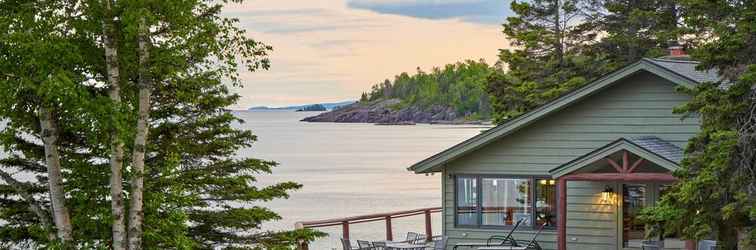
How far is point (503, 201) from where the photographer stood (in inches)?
862

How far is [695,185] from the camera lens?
13.8m

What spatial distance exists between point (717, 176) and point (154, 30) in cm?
822

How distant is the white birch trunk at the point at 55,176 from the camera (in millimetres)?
15427

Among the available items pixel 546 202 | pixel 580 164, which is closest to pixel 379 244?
pixel 546 202

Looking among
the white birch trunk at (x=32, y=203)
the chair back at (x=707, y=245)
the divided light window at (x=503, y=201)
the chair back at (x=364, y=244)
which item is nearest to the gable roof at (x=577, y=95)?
the divided light window at (x=503, y=201)

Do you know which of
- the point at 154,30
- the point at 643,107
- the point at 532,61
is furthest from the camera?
the point at 532,61

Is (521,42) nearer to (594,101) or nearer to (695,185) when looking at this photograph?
(594,101)

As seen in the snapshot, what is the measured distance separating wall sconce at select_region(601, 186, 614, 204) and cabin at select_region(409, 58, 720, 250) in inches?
0.8

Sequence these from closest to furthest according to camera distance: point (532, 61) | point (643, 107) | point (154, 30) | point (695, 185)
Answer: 1. point (695, 185)
2. point (154, 30)
3. point (643, 107)
4. point (532, 61)

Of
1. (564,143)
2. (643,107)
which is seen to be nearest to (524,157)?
(564,143)

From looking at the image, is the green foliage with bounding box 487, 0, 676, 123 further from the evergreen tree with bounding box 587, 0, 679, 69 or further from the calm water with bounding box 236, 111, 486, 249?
the calm water with bounding box 236, 111, 486, 249

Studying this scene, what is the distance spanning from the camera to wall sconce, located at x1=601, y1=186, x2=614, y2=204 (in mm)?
20781

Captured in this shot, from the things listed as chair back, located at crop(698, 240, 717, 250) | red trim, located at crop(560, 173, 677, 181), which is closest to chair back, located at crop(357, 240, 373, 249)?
red trim, located at crop(560, 173, 677, 181)

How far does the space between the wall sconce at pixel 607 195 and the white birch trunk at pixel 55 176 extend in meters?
10.2
